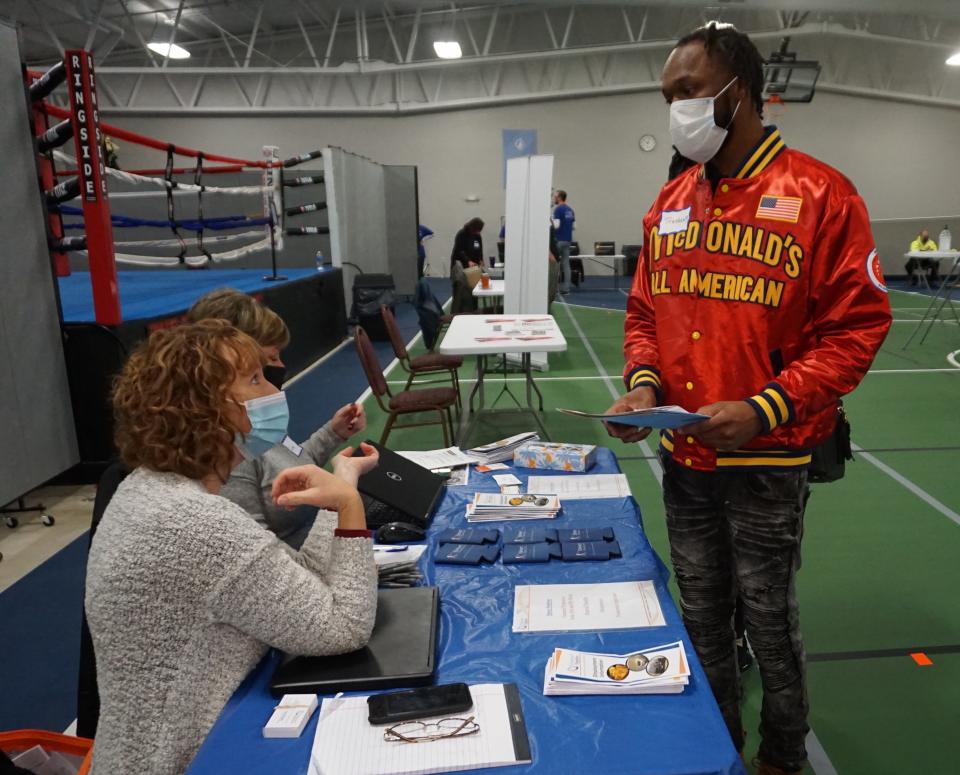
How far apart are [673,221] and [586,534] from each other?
31.1 inches

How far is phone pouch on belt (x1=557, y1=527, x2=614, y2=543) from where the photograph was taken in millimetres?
1700

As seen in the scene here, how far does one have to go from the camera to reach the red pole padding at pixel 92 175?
3268mm

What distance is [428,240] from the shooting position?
16.5 meters

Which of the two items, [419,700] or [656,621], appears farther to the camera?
[656,621]

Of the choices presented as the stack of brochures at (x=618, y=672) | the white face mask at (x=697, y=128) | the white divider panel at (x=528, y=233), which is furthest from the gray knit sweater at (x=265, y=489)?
the white divider panel at (x=528, y=233)

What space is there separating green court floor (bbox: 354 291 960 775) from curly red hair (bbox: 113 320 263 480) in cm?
166

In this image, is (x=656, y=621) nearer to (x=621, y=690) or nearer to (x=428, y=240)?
(x=621, y=690)

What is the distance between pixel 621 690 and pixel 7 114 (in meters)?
3.75

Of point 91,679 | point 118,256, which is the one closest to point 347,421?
point 91,679

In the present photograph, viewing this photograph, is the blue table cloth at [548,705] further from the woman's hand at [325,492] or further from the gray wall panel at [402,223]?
the gray wall panel at [402,223]

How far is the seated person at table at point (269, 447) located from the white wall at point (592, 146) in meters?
14.3

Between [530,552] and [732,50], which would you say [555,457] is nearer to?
[530,552]

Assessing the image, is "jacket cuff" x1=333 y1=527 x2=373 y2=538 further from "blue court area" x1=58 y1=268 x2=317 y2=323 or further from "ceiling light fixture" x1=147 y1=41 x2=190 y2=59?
"ceiling light fixture" x1=147 y1=41 x2=190 y2=59

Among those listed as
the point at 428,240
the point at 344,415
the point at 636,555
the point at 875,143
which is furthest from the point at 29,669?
the point at 875,143
